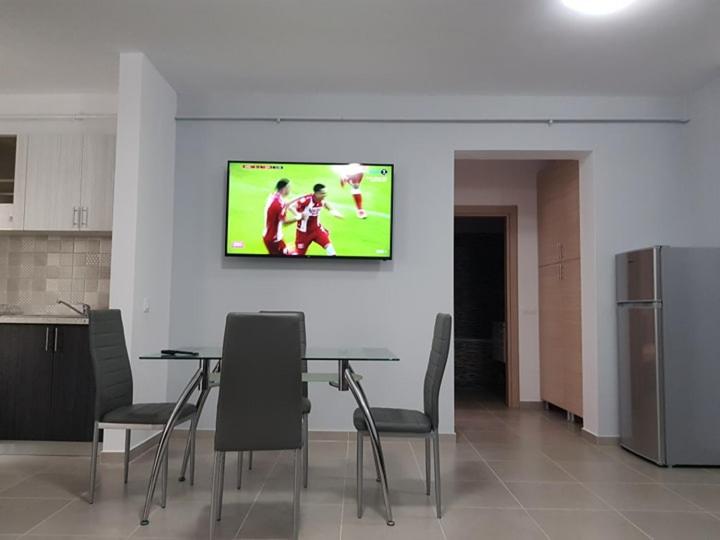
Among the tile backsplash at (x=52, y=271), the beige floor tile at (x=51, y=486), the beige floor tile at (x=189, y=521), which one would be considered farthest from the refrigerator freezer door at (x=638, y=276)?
the tile backsplash at (x=52, y=271)

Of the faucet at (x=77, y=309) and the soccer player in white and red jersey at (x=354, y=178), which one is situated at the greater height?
the soccer player in white and red jersey at (x=354, y=178)

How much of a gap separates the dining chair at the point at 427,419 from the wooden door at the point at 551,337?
2.79 m

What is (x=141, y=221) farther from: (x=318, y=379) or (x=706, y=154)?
(x=706, y=154)

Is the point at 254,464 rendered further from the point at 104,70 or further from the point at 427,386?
the point at 104,70

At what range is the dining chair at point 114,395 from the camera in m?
2.78

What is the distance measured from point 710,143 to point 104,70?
490 centimetres

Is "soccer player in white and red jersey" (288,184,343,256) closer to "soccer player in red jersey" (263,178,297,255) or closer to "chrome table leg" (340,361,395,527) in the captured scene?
"soccer player in red jersey" (263,178,297,255)

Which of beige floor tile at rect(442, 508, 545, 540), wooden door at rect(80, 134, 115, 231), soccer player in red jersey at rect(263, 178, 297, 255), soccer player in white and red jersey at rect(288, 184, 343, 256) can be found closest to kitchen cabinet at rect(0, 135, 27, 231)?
wooden door at rect(80, 134, 115, 231)

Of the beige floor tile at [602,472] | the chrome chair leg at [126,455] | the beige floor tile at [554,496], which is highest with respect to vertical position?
the chrome chair leg at [126,455]

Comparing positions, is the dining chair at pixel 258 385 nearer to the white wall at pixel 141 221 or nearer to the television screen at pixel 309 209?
the white wall at pixel 141 221

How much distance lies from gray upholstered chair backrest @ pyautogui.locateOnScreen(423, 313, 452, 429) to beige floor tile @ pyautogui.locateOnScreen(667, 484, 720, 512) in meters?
1.61

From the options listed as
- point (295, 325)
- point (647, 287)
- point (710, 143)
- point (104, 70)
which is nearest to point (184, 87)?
point (104, 70)

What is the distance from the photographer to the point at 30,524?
2500 mm

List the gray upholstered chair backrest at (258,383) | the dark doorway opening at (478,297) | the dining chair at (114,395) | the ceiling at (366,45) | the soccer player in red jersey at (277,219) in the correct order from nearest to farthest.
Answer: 1. the gray upholstered chair backrest at (258,383)
2. the dining chair at (114,395)
3. the ceiling at (366,45)
4. the soccer player in red jersey at (277,219)
5. the dark doorway opening at (478,297)
